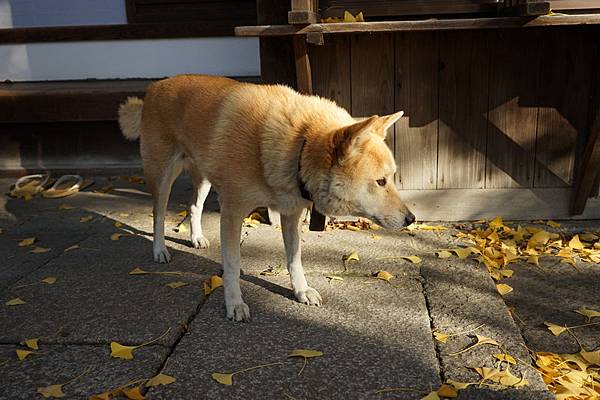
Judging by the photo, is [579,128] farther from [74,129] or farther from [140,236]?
[74,129]

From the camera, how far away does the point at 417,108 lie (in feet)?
14.5

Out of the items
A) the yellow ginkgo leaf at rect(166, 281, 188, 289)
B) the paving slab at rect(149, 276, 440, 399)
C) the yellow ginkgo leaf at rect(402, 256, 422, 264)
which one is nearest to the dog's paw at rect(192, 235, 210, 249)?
the yellow ginkgo leaf at rect(166, 281, 188, 289)

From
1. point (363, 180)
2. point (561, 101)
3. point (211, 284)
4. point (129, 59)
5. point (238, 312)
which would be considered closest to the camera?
point (363, 180)

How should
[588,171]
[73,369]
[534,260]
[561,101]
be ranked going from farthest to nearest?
Result: [561,101] → [588,171] → [534,260] → [73,369]

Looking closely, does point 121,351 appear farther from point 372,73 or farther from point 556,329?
point 372,73

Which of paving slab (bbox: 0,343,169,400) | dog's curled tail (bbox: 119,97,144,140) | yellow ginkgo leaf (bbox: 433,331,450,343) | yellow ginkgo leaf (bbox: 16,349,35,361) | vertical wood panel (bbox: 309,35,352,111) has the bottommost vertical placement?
yellow ginkgo leaf (bbox: 433,331,450,343)

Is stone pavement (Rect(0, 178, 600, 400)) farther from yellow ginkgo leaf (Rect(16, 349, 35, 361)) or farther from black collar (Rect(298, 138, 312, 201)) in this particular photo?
black collar (Rect(298, 138, 312, 201))

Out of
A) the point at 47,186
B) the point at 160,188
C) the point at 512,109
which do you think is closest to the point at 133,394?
the point at 160,188

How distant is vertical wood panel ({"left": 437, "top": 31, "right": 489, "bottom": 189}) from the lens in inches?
168

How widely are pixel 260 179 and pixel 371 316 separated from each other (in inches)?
36.9

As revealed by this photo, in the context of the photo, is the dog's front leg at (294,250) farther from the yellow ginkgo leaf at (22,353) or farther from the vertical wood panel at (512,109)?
the vertical wood panel at (512,109)

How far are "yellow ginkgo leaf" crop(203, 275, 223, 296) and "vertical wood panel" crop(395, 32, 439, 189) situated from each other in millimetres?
1860

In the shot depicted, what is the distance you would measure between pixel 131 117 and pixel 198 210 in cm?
83

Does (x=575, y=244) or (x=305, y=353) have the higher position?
(x=305, y=353)
